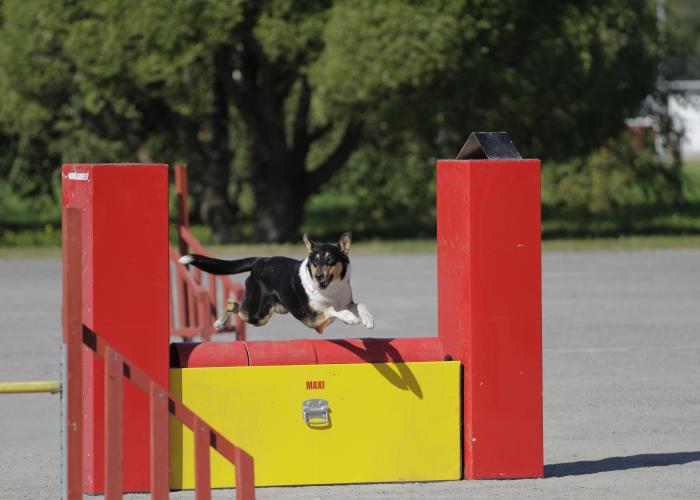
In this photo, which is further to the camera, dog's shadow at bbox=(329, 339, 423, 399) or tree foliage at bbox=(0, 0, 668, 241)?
tree foliage at bbox=(0, 0, 668, 241)

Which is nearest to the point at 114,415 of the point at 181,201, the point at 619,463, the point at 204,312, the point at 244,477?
the point at 244,477

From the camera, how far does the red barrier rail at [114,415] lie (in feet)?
20.3

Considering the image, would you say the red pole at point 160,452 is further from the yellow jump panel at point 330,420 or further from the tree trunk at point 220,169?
the tree trunk at point 220,169

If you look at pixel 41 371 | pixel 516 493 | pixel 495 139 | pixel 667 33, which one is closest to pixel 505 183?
pixel 495 139

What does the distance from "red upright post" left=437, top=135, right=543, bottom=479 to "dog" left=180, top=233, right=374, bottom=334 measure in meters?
0.73

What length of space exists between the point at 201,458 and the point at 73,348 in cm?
81

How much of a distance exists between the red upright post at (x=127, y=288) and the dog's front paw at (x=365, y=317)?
1.10 meters

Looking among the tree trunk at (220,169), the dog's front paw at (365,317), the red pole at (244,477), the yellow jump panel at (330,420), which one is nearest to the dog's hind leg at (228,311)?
the yellow jump panel at (330,420)

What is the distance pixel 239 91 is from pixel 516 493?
22561mm

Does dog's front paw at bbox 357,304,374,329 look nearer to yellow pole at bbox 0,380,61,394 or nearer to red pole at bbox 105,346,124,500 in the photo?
red pole at bbox 105,346,124,500

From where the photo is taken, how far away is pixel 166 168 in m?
8.12

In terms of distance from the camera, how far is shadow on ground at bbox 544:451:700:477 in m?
8.95

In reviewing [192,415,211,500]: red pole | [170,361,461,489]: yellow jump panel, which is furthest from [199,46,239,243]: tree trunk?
[192,415,211,500]: red pole

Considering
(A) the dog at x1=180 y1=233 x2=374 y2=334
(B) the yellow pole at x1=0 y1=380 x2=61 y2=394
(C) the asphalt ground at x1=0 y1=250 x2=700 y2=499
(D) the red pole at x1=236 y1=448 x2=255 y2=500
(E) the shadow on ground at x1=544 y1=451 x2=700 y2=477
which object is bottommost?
(E) the shadow on ground at x1=544 y1=451 x2=700 y2=477
